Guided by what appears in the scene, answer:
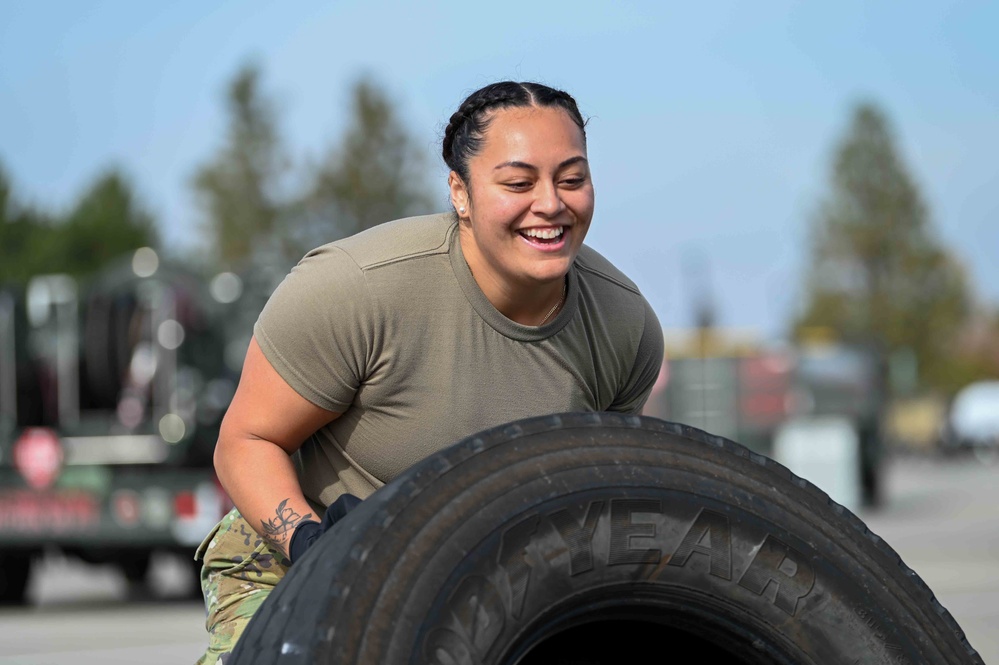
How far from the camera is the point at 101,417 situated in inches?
428

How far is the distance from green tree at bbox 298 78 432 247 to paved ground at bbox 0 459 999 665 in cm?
2687

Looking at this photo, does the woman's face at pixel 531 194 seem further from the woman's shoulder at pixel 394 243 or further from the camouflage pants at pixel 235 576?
the camouflage pants at pixel 235 576

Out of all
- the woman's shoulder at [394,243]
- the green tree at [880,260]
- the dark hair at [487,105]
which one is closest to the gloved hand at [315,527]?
the woman's shoulder at [394,243]

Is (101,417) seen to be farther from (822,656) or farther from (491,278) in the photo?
(822,656)

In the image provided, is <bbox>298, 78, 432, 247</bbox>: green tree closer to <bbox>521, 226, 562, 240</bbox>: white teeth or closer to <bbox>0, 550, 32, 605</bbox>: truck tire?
<bbox>0, 550, 32, 605</bbox>: truck tire

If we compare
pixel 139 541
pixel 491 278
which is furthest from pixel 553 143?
pixel 139 541

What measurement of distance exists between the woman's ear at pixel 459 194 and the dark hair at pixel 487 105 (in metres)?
0.02

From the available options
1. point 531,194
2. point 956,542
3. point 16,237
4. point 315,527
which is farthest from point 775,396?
point 16,237

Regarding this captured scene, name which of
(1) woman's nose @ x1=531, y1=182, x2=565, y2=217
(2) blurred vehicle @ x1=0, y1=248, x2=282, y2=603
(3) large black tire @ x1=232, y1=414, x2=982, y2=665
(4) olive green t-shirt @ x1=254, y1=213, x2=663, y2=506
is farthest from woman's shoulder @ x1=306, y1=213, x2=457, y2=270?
(2) blurred vehicle @ x1=0, y1=248, x2=282, y2=603

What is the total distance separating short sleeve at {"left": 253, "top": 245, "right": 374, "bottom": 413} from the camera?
2.49 m

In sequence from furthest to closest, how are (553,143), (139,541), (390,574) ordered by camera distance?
1. (139,541)
2. (553,143)
3. (390,574)

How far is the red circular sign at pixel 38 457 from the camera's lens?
10172 millimetres

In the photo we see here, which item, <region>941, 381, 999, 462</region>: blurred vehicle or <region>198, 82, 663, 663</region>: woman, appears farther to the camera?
<region>941, 381, 999, 462</region>: blurred vehicle

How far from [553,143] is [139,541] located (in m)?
7.94
